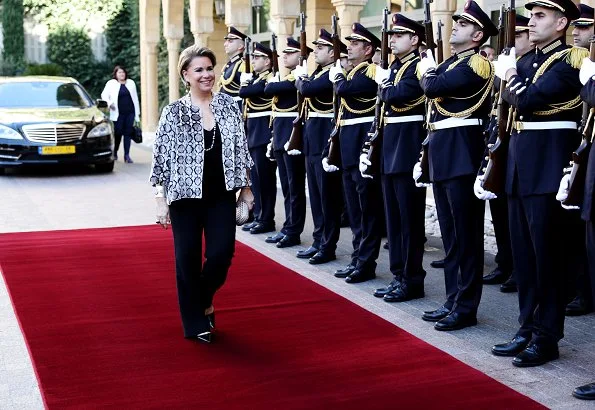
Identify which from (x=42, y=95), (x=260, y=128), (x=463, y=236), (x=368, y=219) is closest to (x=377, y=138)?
(x=368, y=219)

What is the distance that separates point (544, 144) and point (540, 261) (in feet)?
1.99

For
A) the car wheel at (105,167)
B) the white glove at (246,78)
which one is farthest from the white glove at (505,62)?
the car wheel at (105,167)

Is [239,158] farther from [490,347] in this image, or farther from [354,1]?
[354,1]

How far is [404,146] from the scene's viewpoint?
658cm

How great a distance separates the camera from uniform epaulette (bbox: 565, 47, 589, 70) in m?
5.02

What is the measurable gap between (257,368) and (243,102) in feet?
16.3

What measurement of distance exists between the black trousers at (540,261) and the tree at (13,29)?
35.1 meters

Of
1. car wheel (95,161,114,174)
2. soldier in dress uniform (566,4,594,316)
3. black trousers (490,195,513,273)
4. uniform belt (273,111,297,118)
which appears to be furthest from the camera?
car wheel (95,161,114,174)

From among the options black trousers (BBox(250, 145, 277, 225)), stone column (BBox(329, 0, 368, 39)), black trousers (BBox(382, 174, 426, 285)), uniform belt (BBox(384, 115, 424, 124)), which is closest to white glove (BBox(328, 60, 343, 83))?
uniform belt (BBox(384, 115, 424, 124))

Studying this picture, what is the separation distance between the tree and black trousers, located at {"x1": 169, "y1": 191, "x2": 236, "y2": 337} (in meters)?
34.2

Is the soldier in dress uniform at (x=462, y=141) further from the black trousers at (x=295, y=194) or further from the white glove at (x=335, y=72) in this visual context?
the black trousers at (x=295, y=194)

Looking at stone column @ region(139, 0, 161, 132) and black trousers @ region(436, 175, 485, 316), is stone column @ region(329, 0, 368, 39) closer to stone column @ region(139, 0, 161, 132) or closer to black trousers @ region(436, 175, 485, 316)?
black trousers @ region(436, 175, 485, 316)

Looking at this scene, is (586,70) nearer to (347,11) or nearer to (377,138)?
(377,138)

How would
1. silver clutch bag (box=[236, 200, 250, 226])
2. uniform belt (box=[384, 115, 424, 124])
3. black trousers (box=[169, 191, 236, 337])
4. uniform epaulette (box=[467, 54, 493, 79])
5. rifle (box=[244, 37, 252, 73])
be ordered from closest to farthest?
black trousers (box=[169, 191, 236, 337]), uniform epaulette (box=[467, 54, 493, 79]), silver clutch bag (box=[236, 200, 250, 226]), uniform belt (box=[384, 115, 424, 124]), rifle (box=[244, 37, 252, 73])
